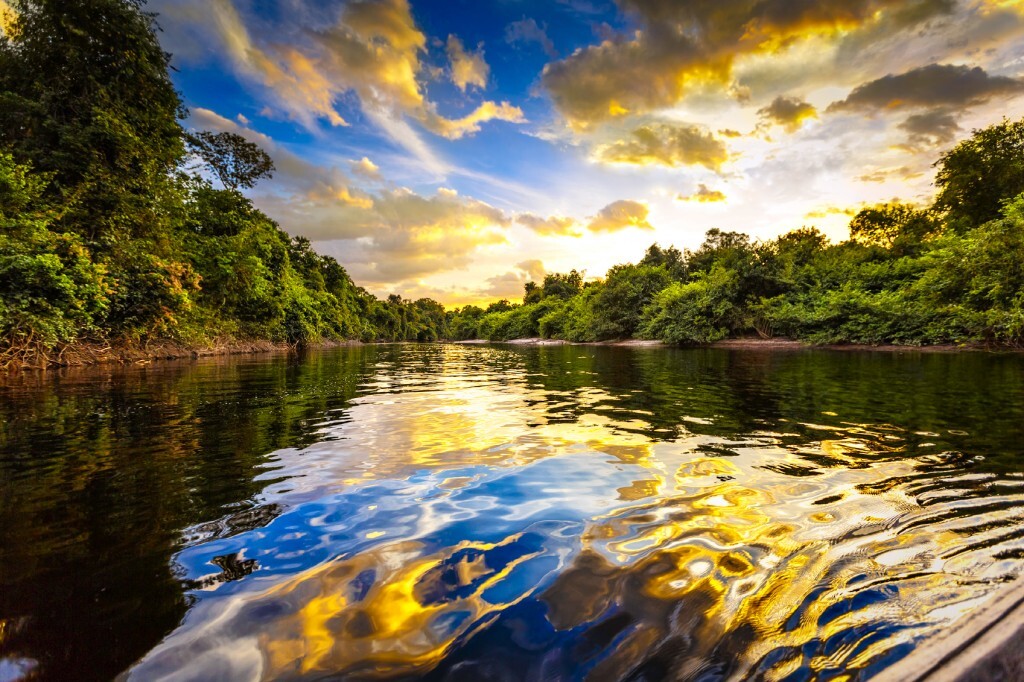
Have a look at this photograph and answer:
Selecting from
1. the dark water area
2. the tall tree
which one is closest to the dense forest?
the tall tree

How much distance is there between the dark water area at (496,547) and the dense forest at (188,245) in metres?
12.6

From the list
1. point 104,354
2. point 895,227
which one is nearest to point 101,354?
point 104,354

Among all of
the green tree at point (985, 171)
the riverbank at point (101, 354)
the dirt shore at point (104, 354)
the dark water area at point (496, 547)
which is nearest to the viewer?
the dark water area at point (496, 547)

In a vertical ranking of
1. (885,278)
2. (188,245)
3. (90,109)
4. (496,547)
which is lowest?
(496,547)

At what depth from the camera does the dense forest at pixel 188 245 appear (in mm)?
14727

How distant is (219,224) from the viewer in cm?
3150

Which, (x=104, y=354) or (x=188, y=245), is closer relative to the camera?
(x=104, y=354)

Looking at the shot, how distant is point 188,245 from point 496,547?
3245cm

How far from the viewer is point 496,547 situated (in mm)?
2965

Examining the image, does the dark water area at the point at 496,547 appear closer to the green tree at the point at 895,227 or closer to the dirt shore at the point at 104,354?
the dirt shore at the point at 104,354

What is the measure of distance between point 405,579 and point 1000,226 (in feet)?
89.2

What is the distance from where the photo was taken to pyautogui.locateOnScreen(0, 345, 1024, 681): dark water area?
1.95 meters

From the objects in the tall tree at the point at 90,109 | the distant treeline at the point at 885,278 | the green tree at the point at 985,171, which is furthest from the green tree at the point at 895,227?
the tall tree at the point at 90,109

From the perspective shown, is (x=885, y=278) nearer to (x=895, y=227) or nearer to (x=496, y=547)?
(x=895, y=227)
